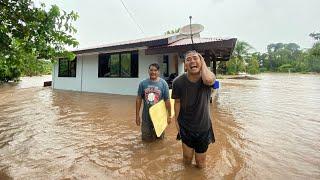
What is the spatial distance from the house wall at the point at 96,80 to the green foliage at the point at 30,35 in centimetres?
1030

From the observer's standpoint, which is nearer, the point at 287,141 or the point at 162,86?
the point at 162,86

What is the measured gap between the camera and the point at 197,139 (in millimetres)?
3754

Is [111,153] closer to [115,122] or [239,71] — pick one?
[115,122]

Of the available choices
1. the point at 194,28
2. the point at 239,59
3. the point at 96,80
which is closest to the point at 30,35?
the point at 194,28

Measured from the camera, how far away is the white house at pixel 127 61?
1244cm

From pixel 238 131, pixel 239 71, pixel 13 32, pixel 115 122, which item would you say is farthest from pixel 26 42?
pixel 239 71

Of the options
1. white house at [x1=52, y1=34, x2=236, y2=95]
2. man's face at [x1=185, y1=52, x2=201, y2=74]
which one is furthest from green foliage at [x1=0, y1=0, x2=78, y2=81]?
white house at [x1=52, y1=34, x2=236, y2=95]

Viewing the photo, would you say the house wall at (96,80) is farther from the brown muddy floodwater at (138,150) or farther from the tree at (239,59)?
the tree at (239,59)

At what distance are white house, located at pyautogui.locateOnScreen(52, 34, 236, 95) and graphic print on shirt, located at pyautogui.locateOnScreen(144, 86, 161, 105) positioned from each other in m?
6.22

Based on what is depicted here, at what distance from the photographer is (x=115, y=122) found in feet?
27.2

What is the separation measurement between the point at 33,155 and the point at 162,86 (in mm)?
2823

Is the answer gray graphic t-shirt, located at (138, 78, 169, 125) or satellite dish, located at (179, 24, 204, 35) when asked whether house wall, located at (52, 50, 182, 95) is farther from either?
gray graphic t-shirt, located at (138, 78, 169, 125)

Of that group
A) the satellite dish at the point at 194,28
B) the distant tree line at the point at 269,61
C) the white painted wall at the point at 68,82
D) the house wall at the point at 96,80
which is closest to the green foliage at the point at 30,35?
the satellite dish at the point at 194,28

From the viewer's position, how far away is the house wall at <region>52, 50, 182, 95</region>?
46.8ft
